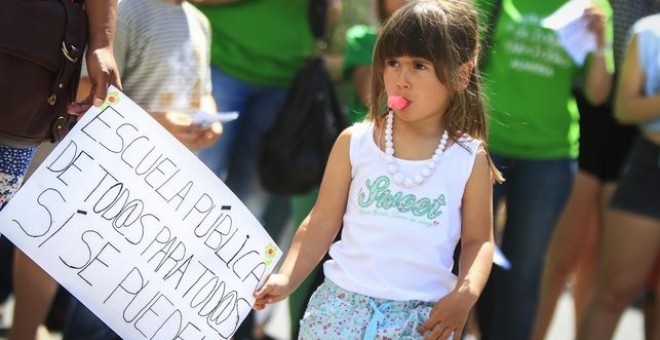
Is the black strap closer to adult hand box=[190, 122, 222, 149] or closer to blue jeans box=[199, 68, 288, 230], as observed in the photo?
blue jeans box=[199, 68, 288, 230]

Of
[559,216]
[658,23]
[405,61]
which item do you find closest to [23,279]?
[405,61]

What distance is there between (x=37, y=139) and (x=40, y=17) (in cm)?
31

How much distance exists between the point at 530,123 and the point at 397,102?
1832mm

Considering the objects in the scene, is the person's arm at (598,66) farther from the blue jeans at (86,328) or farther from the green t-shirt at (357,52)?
the blue jeans at (86,328)

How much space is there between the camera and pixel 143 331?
3.01 meters

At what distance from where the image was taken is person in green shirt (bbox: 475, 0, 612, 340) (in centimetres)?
471

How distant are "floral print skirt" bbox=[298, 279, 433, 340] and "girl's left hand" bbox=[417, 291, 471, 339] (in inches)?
2.5

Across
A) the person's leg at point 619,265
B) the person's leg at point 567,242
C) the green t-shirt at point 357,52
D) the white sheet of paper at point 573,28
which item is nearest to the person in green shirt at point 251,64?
the green t-shirt at point 357,52

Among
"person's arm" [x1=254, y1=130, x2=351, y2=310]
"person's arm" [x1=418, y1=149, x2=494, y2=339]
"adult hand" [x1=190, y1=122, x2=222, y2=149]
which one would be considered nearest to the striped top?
"adult hand" [x1=190, y1=122, x2=222, y2=149]

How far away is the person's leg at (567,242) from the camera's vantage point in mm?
5219

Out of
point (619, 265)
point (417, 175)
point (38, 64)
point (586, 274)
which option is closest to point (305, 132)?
point (619, 265)

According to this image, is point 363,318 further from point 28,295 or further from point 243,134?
point 243,134

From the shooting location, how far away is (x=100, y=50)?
3021mm

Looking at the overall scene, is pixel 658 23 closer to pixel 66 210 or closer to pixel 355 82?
pixel 355 82
